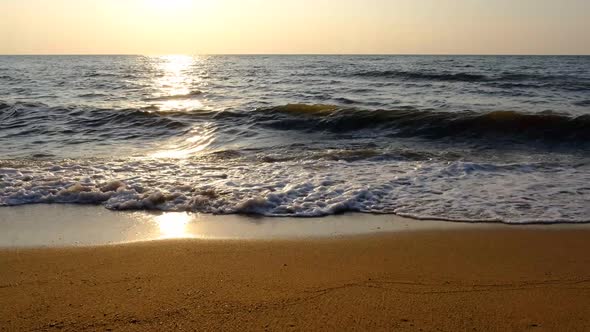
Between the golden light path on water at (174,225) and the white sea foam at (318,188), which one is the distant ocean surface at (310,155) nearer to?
the white sea foam at (318,188)

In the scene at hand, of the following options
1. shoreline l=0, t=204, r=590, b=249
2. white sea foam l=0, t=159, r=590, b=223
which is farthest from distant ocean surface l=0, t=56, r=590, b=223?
shoreline l=0, t=204, r=590, b=249

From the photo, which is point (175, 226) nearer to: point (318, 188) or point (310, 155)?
point (318, 188)

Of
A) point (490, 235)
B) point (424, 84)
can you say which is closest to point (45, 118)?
point (490, 235)

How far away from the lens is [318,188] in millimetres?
6617

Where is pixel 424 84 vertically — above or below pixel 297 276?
above

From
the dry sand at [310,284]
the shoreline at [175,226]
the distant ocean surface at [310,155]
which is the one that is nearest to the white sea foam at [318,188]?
the distant ocean surface at [310,155]

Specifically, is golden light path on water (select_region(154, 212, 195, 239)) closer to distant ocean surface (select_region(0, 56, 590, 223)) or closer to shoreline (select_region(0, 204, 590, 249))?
shoreline (select_region(0, 204, 590, 249))

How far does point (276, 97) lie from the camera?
19.1 meters

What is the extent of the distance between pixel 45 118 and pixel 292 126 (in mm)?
7099

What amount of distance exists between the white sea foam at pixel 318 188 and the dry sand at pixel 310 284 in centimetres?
96

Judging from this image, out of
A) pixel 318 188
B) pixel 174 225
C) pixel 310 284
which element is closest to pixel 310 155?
pixel 318 188

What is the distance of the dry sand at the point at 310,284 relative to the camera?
3.21m

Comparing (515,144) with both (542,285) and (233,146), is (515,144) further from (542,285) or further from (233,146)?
(542,285)

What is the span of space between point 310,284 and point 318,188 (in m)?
2.90
